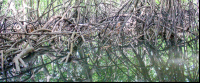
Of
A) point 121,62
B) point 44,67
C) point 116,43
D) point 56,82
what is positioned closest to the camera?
point 56,82

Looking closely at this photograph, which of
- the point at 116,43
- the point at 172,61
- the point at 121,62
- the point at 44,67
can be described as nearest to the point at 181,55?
the point at 172,61

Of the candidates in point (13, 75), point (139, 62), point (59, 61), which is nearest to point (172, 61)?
point (139, 62)

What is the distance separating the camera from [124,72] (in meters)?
2.19

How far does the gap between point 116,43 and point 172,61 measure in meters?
1.39

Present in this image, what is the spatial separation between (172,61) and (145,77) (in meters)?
0.64

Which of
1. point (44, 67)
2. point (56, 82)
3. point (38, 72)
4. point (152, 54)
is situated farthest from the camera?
point (152, 54)

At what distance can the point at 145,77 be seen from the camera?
1969 mm

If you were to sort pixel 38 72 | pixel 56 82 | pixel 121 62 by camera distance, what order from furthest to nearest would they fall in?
pixel 121 62, pixel 38 72, pixel 56 82

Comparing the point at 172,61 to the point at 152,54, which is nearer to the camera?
the point at 172,61

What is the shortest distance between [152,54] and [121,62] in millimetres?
542

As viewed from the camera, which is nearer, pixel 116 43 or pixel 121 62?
pixel 121 62

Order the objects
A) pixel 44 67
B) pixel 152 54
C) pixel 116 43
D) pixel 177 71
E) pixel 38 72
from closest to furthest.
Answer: pixel 177 71 → pixel 38 72 → pixel 44 67 → pixel 152 54 → pixel 116 43

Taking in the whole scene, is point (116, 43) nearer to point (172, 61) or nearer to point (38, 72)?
point (172, 61)

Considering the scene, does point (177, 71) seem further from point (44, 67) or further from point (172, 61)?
point (44, 67)
